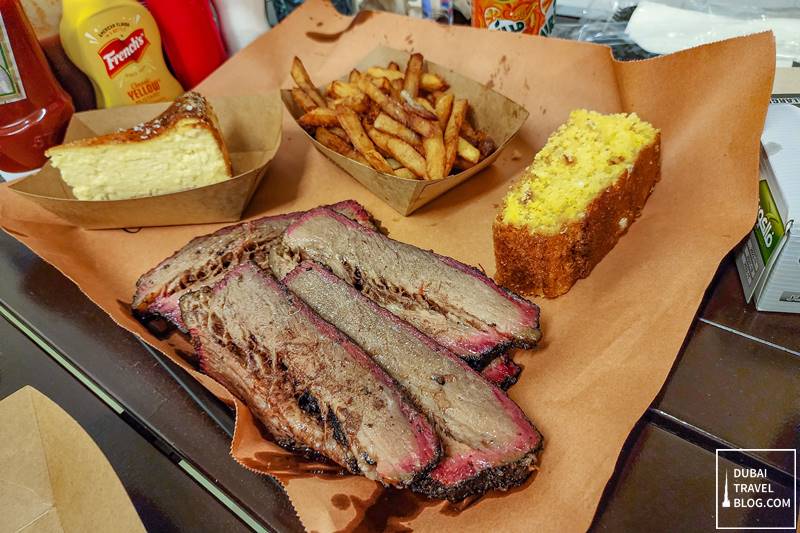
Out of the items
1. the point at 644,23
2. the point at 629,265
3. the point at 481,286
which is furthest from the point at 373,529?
the point at 644,23

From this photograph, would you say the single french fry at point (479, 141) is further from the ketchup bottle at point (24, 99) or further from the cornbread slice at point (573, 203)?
the ketchup bottle at point (24, 99)

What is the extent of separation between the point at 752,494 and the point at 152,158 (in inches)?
92.6

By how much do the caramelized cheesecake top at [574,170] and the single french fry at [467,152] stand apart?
1.10 ft

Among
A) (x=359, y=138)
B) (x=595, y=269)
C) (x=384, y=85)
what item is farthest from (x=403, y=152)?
(x=595, y=269)

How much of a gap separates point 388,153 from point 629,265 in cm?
108

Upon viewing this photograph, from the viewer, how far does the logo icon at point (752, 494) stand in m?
1.32

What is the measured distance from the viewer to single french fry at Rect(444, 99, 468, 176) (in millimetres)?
2246

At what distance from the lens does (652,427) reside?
1517 mm

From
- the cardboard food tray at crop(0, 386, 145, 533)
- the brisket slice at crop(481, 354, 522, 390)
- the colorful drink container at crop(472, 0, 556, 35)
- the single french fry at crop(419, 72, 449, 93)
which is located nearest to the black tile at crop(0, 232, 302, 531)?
the cardboard food tray at crop(0, 386, 145, 533)

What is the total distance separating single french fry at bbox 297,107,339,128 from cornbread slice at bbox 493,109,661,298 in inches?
38.3

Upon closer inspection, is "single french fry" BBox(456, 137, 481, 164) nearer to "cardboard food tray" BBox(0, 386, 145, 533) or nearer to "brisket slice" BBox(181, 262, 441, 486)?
"brisket slice" BBox(181, 262, 441, 486)

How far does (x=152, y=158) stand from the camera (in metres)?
2.27

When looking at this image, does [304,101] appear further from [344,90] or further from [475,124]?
[475,124]

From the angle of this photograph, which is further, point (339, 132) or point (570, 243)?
point (339, 132)
